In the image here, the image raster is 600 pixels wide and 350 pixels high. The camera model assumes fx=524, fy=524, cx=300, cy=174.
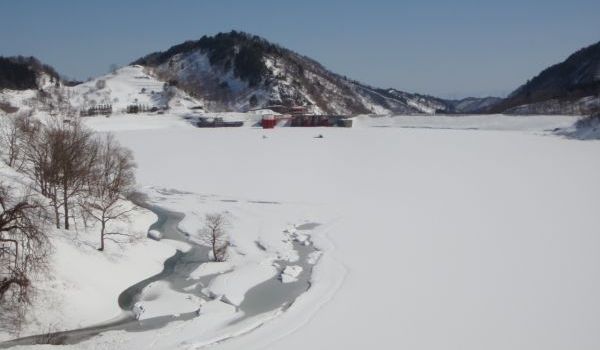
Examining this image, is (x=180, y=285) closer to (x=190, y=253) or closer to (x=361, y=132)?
(x=190, y=253)

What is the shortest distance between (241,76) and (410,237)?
377ft

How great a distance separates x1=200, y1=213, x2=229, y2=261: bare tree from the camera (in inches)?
933

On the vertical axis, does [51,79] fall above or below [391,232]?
above

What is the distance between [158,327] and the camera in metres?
16.8

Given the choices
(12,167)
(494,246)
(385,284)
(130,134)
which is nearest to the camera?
(385,284)

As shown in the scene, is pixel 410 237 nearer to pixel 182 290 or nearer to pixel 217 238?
pixel 217 238

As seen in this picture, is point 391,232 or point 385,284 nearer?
point 385,284

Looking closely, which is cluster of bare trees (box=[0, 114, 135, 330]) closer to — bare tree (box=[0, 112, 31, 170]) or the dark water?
bare tree (box=[0, 112, 31, 170])

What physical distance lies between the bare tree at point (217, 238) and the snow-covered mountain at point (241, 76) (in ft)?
304

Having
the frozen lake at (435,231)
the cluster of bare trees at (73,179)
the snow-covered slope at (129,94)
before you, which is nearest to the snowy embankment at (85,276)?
the cluster of bare trees at (73,179)

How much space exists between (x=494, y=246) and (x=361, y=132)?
60.4m

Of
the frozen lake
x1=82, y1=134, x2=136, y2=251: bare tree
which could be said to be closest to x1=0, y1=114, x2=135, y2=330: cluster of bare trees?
x1=82, y1=134, x2=136, y2=251: bare tree

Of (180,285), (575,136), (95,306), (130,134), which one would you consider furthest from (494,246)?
(130,134)

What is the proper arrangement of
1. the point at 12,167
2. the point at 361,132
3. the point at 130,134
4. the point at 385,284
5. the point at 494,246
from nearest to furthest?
1. the point at 385,284
2. the point at 494,246
3. the point at 12,167
4. the point at 130,134
5. the point at 361,132
